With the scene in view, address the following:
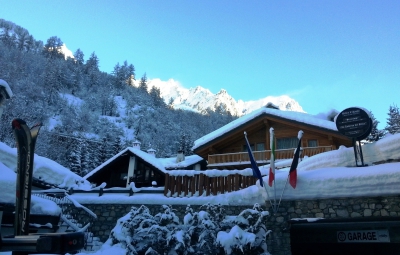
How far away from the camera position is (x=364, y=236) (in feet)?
9.25

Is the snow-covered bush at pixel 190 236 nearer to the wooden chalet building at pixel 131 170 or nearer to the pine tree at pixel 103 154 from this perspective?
the wooden chalet building at pixel 131 170

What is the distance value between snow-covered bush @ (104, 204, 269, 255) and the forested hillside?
120ft

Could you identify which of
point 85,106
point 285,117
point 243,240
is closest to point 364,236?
point 243,240

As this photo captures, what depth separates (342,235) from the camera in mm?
2879

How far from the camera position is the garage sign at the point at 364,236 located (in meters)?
2.78

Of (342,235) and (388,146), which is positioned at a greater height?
(388,146)

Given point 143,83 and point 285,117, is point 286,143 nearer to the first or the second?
point 285,117

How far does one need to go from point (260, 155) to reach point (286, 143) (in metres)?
2.04

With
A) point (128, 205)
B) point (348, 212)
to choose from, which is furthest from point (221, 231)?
point (128, 205)

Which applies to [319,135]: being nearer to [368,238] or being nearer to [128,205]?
[128,205]

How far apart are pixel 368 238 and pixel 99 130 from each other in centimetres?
8344

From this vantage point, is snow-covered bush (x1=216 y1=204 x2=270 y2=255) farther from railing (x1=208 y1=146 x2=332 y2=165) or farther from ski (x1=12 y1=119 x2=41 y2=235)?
railing (x1=208 y1=146 x2=332 y2=165)

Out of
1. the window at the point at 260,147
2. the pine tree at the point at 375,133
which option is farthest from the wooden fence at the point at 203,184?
the pine tree at the point at 375,133

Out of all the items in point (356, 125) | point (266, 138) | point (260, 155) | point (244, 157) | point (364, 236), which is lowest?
point (364, 236)
